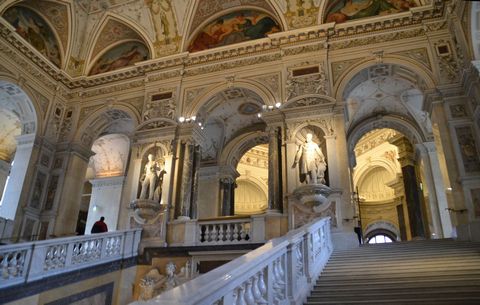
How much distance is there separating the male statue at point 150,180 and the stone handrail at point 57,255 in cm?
145

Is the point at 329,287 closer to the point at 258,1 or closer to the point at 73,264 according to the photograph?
the point at 73,264

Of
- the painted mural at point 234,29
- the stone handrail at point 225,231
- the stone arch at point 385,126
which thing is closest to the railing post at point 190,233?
the stone handrail at point 225,231

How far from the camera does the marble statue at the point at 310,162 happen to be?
9672 mm

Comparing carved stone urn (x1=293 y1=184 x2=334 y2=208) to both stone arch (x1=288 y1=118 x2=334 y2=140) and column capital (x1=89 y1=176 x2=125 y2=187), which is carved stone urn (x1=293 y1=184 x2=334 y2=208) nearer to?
stone arch (x1=288 y1=118 x2=334 y2=140)

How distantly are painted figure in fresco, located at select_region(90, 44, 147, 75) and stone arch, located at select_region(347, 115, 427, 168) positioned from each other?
27.1 ft

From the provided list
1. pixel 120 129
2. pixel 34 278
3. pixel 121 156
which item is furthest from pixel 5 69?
pixel 34 278

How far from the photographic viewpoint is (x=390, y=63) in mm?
10875

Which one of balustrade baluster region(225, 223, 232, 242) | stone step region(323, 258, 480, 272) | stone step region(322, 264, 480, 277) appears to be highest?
balustrade baluster region(225, 223, 232, 242)

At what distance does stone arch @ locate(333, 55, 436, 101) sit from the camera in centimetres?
1038

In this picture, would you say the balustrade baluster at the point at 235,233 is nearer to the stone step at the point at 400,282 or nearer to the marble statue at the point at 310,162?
the marble statue at the point at 310,162

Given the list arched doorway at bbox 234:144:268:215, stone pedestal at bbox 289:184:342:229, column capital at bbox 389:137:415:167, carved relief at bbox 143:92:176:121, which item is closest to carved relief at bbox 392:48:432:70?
stone pedestal at bbox 289:184:342:229

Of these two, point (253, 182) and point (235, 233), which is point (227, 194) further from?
point (235, 233)

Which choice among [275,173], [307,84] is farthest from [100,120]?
[307,84]

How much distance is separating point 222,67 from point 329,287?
8.59 m
